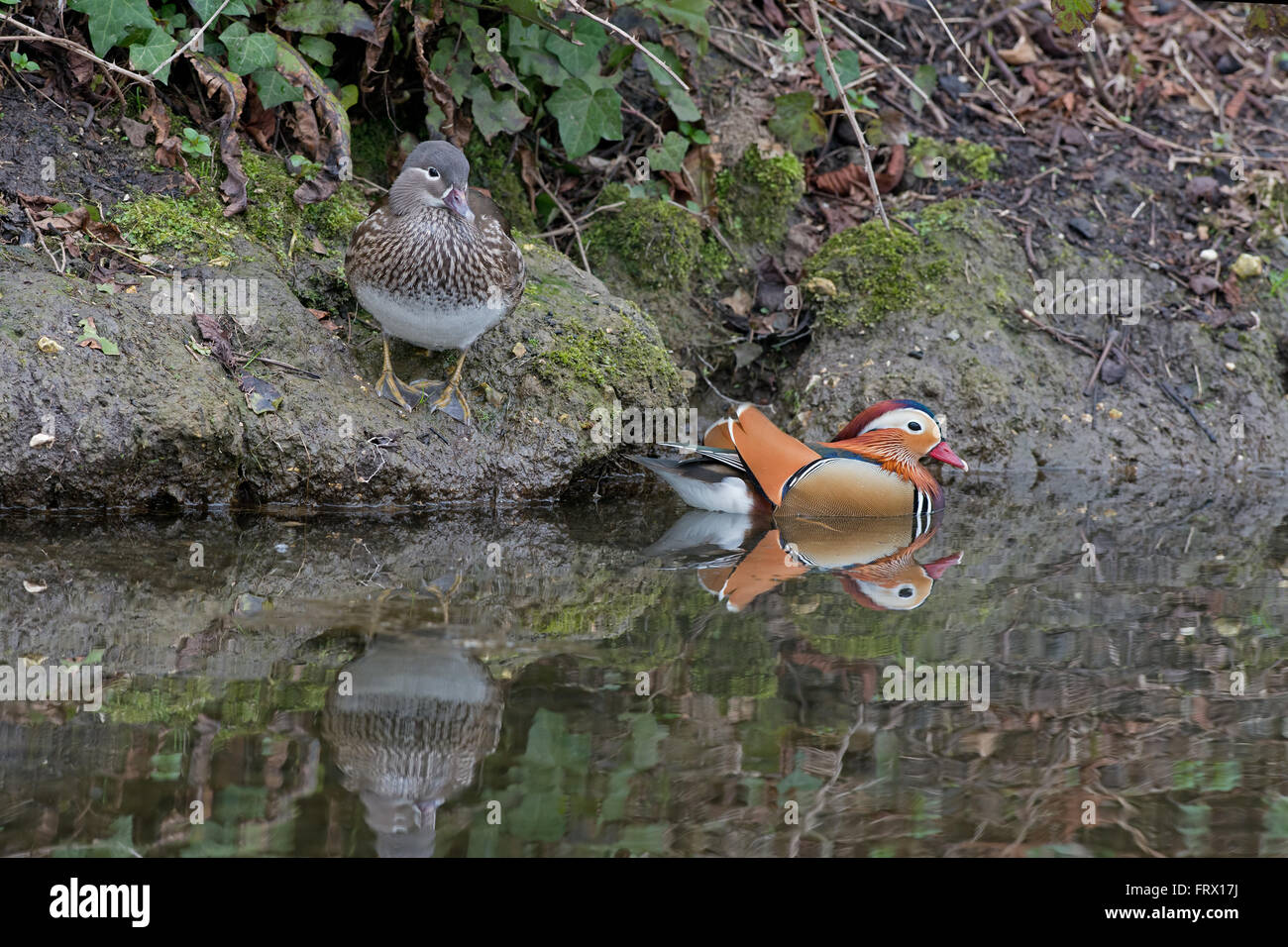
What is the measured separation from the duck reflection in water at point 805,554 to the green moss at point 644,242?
74.7 inches

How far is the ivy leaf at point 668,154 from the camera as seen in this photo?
23.5 feet

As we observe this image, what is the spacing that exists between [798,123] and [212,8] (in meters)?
3.44

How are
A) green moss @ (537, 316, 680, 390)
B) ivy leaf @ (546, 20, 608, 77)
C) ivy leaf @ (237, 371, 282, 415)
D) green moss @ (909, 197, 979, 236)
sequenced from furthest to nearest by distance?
green moss @ (909, 197, 979, 236) → ivy leaf @ (546, 20, 608, 77) → green moss @ (537, 316, 680, 390) → ivy leaf @ (237, 371, 282, 415)

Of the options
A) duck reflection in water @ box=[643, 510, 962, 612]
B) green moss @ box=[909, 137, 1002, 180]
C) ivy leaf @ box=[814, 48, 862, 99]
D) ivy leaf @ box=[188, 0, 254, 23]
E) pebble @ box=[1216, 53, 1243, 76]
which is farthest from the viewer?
pebble @ box=[1216, 53, 1243, 76]

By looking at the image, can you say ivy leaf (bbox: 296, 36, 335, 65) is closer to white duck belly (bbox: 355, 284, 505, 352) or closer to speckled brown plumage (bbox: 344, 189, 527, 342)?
speckled brown plumage (bbox: 344, 189, 527, 342)

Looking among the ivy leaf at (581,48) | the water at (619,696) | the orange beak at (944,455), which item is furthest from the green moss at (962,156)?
the water at (619,696)

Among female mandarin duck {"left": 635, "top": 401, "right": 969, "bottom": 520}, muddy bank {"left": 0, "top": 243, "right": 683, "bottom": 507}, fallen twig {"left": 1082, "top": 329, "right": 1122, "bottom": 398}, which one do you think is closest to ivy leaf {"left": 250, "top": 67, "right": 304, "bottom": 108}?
muddy bank {"left": 0, "top": 243, "right": 683, "bottom": 507}

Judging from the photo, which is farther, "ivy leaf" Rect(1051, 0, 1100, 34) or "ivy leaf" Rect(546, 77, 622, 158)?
"ivy leaf" Rect(546, 77, 622, 158)

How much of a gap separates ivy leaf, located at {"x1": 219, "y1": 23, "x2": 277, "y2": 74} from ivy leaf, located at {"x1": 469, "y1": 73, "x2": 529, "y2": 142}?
107 cm

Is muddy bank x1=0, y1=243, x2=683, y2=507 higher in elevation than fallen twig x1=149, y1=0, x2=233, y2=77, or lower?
lower

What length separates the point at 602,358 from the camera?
5992mm

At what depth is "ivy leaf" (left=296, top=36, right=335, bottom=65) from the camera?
20.0ft

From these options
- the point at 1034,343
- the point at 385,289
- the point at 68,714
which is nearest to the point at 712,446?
the point at 385,289

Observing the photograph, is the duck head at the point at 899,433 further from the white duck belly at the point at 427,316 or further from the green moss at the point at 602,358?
the white duck belly at the point at 427,316
